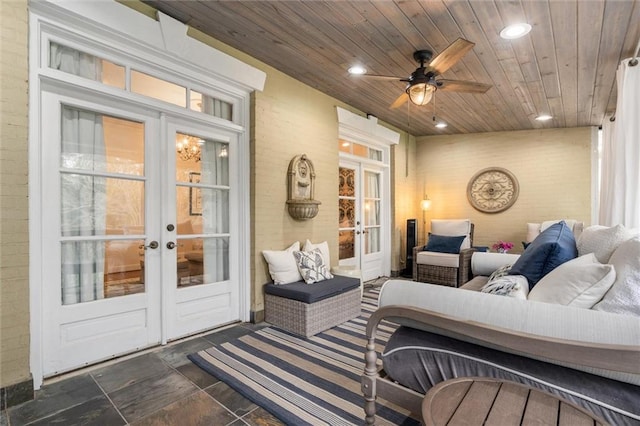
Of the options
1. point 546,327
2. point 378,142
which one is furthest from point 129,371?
point 378,142

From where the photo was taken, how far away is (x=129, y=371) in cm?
226

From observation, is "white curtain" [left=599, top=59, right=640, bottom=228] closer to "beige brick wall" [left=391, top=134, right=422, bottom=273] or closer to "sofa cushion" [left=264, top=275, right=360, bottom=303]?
"sofa cushion" [left=264, top=275, right=360, bottom=303]

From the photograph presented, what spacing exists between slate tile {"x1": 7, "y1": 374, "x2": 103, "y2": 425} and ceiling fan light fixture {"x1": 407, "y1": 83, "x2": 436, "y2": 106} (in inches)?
135

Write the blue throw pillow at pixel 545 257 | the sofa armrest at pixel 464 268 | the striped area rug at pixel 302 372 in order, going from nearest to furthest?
the striped area rug at pixel 302 372
the blue throw pillow at pixel 545 257
the sofa armrest at pixel 464 268

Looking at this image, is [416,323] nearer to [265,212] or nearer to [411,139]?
[265,212]

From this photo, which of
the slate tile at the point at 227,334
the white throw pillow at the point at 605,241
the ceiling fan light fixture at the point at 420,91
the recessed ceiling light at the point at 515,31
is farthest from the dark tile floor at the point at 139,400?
the recessed ceiling light at the point at 515,31

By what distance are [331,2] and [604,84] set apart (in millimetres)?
3445

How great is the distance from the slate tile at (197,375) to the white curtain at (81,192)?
0.87 metres

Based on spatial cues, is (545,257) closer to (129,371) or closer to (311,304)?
(311,304)

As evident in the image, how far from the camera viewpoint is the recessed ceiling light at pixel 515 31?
2482 millimetres

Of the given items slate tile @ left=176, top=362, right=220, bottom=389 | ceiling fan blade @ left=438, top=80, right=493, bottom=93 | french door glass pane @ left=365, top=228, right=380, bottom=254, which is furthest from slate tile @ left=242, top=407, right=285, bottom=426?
french door glass pane @ left=365, top=228, right=380, bottom=254

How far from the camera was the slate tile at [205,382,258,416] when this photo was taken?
184 cm

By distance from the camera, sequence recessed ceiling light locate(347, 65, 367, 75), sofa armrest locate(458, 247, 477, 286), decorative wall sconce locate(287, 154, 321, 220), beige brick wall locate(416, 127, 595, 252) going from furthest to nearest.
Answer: beige brick wall locate(416, 127, 595, 252) < sofa armrest locate(458, 247, 477, 286) < decorative wall sconce locate(287, 154, 321, 220) < recessed ceiling light locate(347, 65, 367, 75)

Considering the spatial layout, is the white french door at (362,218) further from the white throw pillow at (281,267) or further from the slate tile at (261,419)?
the slate tile at (261,419)
